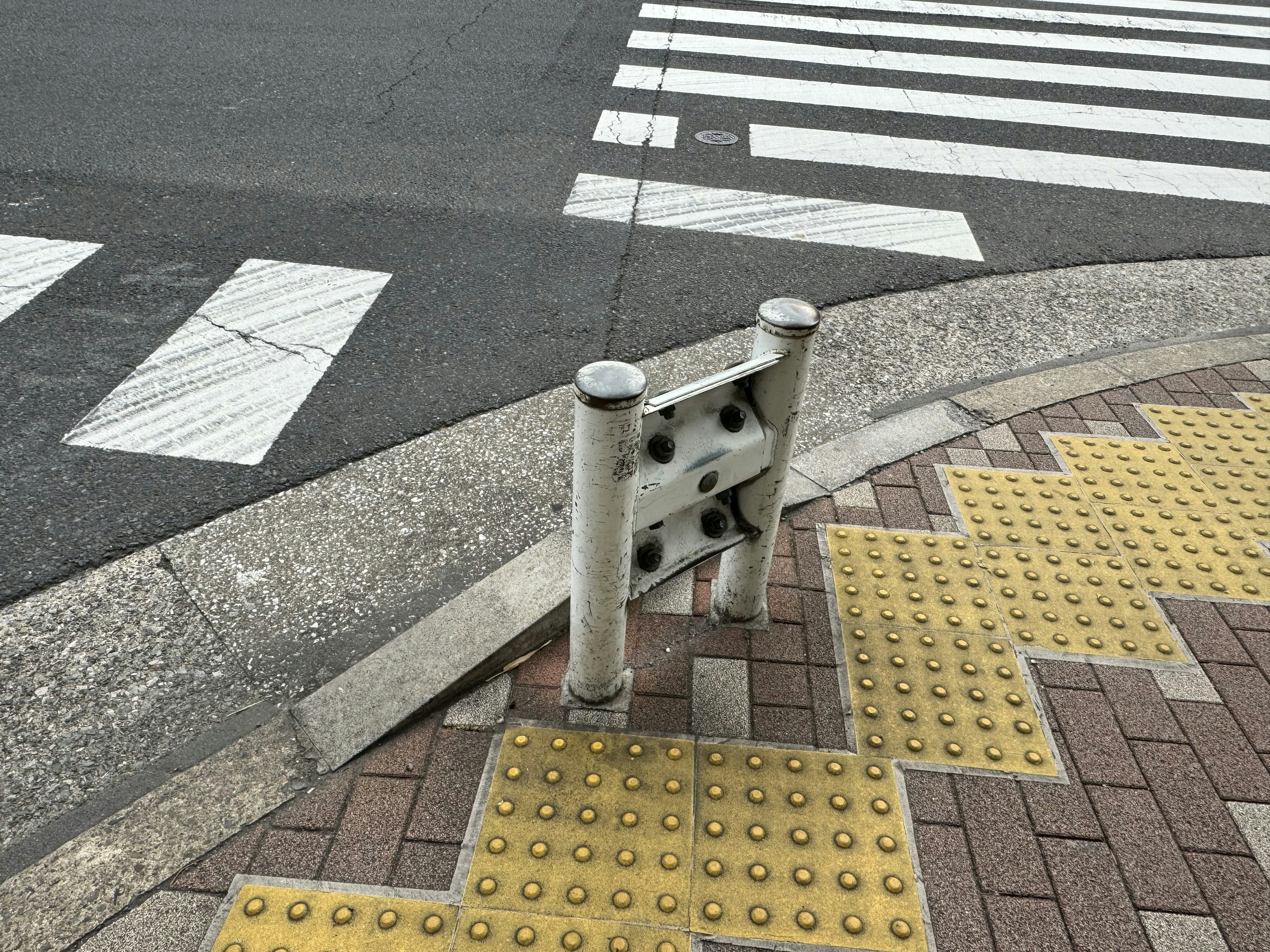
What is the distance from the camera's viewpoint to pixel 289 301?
199 inches

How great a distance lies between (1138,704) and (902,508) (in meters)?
1.15

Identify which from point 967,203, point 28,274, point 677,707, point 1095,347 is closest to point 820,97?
point 967,203

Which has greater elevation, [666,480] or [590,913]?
[666,480]

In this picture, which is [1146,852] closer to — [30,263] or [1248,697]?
[1248,697]

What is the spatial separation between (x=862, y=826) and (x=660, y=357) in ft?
8.95

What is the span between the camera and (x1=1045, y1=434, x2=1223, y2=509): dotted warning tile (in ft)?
12.8

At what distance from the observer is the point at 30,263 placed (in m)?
5.20

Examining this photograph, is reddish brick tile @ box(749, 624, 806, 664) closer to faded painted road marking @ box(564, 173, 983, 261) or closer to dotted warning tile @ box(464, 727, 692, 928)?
dotted warning tile @ box(464, 727, 692, 928)

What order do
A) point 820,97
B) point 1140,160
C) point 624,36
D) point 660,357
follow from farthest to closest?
point 624,36, point 820,97, point 1140,160, point 660,357

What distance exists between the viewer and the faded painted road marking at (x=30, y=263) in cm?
489

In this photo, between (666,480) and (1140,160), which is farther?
(1140,160)

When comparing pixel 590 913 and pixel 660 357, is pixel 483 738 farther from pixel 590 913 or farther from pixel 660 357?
pixel 660 357

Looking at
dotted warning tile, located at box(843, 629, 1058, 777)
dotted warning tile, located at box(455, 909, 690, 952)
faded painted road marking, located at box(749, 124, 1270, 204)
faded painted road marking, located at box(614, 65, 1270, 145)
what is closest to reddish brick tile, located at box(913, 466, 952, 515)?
dotted warning tile, located at box(843, 629, 1058, 777)

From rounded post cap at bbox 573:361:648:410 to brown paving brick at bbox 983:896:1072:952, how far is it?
5.41 ft
